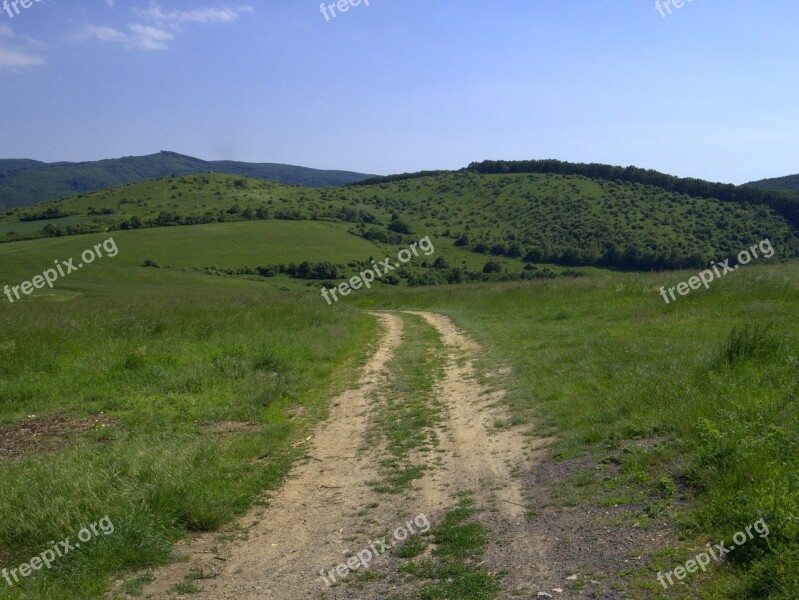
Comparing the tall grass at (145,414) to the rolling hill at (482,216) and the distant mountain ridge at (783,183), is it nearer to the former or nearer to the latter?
the rolling hill at (482,216)

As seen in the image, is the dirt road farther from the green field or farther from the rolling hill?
the rolling hill

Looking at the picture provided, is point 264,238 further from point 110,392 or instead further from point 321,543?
point 321,543

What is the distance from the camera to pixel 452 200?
122312 mm

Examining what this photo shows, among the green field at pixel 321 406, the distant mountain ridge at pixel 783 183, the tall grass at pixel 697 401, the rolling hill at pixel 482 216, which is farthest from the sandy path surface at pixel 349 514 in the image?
the distant mountain ridge at pixel 783 183

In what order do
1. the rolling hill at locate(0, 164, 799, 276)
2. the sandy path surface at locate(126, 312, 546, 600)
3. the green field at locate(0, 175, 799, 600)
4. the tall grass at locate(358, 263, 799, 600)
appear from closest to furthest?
the tall grass at locate(358, 263, 799, 600)
the sandy path surface at locate(126, 312, 546, 600)
the green field at locate(0, 175, 799, 600)
the rolling hill at locate(0, 164, 799, 276)

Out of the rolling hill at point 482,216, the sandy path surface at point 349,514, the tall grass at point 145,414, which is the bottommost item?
the sandy path surface at point 349,514

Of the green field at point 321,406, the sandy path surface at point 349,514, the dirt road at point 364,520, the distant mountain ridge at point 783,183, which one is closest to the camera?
the dirt road at point 364,520

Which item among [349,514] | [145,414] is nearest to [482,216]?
[145,414]

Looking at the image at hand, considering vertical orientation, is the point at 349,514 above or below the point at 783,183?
below

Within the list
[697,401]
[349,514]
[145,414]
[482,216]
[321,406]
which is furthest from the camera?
[482,216]

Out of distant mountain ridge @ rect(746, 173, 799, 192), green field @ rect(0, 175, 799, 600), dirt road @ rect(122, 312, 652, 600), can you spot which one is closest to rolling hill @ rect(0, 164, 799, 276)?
distant mountain ridge @ rect(746, 173, 799, 192)

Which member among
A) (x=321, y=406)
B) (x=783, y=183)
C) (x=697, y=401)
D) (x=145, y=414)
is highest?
(x=783, y=183)

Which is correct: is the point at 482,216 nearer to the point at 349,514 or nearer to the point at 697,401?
the point at 697,401

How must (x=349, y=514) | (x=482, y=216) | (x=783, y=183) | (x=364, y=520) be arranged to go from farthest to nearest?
1. (x=482, y=216)
2. (x=783, y=183)
3. (x=349, y=514)
4. (x=364, y=520)
